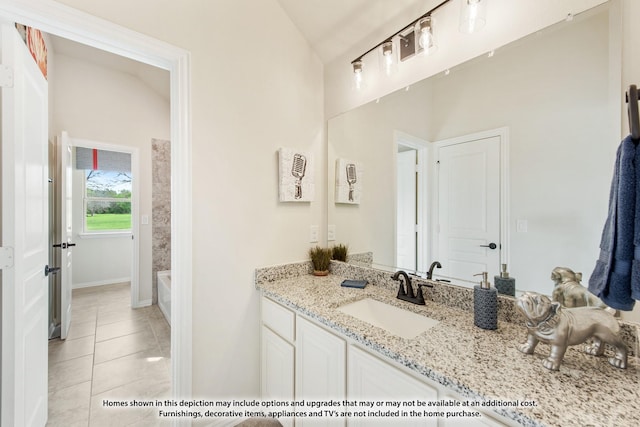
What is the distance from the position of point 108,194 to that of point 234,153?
15.7ft

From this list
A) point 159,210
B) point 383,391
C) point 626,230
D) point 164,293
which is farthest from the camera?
point 159,210

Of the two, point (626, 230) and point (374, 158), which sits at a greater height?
point (374, 158)

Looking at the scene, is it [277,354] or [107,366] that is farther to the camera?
[107,366]

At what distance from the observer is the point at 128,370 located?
2205mm

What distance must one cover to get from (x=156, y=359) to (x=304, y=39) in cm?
297

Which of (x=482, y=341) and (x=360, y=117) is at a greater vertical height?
(x=360, y=117)

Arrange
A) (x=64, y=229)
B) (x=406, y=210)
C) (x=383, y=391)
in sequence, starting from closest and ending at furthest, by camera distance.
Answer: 1. (x=383, y=391)
2. (x=406, y=210)
3. (x=64, y=229)

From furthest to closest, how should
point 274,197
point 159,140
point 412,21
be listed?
point 159,140 < point 274,197 < point 412,21

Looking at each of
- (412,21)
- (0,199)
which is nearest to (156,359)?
(0,199)

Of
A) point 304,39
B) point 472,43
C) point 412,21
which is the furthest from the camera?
point 304,39

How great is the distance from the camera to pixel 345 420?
112cm

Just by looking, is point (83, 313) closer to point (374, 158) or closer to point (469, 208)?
point (374, 158)

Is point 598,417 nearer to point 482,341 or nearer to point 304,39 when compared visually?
point 482,341

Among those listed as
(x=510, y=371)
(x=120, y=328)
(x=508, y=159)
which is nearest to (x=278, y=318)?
(x=510, y=371)
